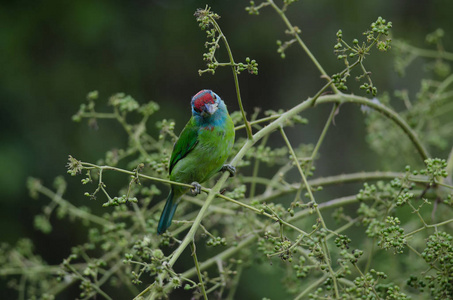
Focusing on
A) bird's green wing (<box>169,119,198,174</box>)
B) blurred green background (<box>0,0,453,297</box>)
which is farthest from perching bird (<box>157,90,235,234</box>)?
blurred green background (<box>0,0,453,297</box>)

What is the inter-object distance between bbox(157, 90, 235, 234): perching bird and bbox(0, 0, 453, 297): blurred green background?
150 inches

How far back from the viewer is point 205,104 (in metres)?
2.57

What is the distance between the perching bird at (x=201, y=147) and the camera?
2.55 meters

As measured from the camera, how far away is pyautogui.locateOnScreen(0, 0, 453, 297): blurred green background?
650cm

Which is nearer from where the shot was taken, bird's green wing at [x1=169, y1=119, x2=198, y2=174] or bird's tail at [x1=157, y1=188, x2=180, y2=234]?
bird's tail at [x1=157, y1=188, x2=180, y2=234]

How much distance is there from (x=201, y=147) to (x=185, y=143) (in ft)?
0.34

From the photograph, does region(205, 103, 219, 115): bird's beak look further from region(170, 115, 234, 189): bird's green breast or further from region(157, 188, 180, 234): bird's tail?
region(157, 188, 180, 234): bird's tail

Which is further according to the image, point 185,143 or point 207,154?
point 185,143

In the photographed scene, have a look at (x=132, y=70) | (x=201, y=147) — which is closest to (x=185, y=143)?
(x=201, y=147)

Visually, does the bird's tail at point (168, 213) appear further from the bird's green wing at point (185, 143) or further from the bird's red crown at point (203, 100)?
the bird's red crown at point (203, 100)

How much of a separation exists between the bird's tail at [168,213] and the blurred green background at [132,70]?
3.80m

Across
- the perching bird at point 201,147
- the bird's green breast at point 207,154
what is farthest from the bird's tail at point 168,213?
the bird's green breast at point 207,154

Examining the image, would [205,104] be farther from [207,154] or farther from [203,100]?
[207,154]

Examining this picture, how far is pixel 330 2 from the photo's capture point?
754 centimetres
